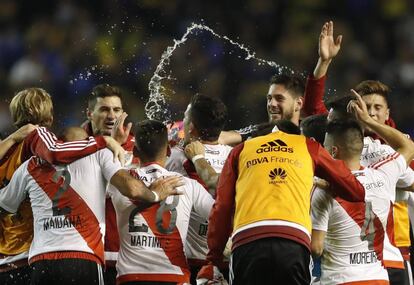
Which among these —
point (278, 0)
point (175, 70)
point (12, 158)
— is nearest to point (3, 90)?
point (175, 70)

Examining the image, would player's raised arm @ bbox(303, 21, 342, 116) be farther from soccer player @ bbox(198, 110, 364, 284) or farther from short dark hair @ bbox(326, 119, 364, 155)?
soccer player @ bbox(198, 110, 364, 284)

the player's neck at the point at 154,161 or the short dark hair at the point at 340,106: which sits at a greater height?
the short dark hair at the point at 340,106

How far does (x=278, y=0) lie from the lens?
13.9 meters

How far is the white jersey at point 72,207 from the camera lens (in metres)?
6.47

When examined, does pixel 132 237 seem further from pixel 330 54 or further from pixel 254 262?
pixel 330 54

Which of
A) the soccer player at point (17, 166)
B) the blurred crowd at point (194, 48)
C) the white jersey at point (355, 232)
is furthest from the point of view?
the blurred crowd at point (194, 48)

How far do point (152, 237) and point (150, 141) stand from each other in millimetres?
683

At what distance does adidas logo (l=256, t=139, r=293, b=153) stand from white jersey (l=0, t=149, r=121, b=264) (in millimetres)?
1141

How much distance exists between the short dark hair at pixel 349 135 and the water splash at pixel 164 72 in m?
4.57

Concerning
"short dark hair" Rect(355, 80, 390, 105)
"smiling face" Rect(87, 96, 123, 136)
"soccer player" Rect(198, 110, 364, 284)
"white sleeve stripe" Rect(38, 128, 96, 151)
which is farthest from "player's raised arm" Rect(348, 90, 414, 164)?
"smiling face" Rect(87, 96, 123, 136)

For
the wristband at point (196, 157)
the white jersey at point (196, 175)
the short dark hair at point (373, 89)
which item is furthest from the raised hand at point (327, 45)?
the wristband at point (196, 157)

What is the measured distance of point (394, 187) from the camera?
21.6 ft

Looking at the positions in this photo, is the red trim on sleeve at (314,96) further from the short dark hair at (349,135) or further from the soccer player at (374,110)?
the short dark hair at (349,135)

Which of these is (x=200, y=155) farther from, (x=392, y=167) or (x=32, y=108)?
(x=392, y=167)
